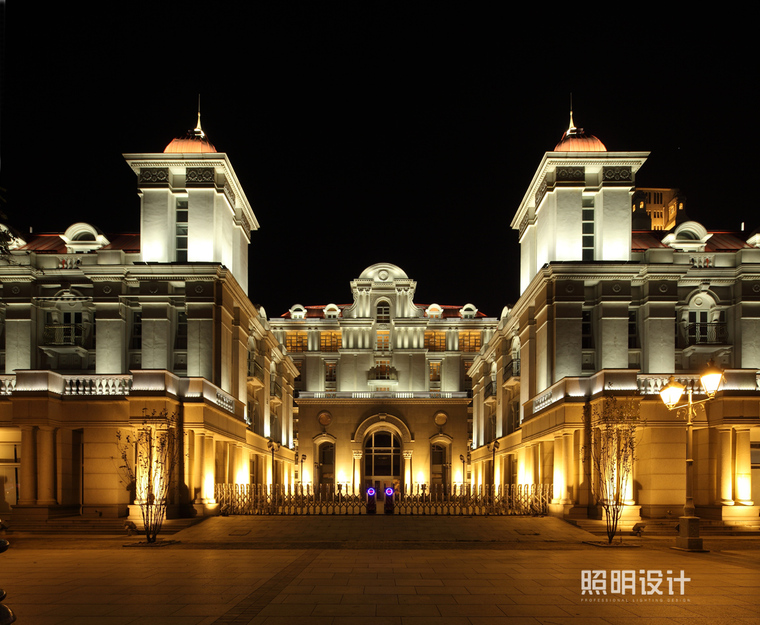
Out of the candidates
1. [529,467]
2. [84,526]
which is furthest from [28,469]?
[529,467]

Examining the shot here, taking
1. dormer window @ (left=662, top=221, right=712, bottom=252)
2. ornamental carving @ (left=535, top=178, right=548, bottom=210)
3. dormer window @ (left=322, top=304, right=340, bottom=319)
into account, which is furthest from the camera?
Answer: dormer window @ (left=322, top=304, right=340, bottom=319)

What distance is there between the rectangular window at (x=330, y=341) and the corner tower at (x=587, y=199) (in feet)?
120

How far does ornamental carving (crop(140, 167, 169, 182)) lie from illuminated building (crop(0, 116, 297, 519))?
8cm

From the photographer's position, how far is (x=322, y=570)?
1992 cm

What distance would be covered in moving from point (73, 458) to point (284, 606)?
25486 mm

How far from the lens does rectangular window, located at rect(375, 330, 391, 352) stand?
75.3m

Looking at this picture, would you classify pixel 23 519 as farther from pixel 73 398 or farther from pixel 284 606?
pixel 284 606

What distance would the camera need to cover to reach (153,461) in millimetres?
30281

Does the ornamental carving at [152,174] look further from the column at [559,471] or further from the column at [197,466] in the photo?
the column at [559,471]

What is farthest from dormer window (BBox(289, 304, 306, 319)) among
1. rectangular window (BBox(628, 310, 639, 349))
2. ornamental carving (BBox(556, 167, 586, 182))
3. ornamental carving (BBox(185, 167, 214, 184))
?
rectangular window (BBox(628, 310, 639, 349))

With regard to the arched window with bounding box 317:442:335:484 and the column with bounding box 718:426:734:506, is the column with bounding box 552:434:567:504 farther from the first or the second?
the arched window with bounding box 317:442:335:484

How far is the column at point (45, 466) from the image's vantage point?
32.9 m

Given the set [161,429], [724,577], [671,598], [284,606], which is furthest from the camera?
[161,429]

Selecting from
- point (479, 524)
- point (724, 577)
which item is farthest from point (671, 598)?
point (479, 524)
